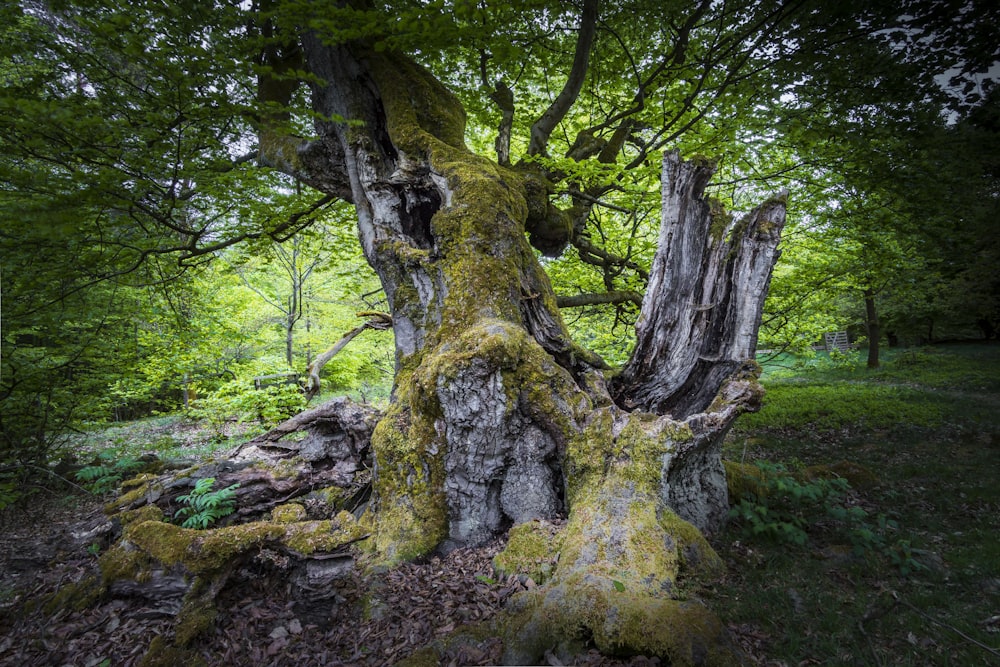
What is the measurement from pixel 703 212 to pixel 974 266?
6.42 m

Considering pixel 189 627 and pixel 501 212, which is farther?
pixel 501 212

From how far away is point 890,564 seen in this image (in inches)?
118

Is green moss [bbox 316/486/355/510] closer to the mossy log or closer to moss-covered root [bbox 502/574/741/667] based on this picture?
the mossy log

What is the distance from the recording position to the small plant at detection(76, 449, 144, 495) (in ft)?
17.9

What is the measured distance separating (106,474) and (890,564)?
9.04 metres

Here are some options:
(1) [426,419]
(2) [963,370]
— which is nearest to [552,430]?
(1) [426,419]

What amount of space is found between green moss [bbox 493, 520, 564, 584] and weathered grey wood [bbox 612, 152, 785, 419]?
151 centimetres

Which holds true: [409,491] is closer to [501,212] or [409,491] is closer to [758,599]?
[758,599]

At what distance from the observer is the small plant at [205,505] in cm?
347

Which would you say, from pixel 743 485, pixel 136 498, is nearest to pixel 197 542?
pixel 136 498

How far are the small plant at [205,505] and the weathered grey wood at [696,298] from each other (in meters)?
3.65

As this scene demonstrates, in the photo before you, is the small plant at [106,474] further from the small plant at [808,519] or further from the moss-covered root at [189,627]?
the small plant at [808,519]

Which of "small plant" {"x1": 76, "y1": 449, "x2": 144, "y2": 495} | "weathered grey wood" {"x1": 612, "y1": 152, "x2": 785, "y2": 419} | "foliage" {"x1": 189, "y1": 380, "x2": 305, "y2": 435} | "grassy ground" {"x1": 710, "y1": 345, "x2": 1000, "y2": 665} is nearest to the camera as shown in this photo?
"grassy ground" {"x1": 710, "y1": 345, "x2": 1000, "y2": 665}

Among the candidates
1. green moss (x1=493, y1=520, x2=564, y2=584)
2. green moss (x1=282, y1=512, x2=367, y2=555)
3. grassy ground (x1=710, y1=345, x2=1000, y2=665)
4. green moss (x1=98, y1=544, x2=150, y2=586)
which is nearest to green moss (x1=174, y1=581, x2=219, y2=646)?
green moss (x1=98, y1=544, x2=150, y2=586)
